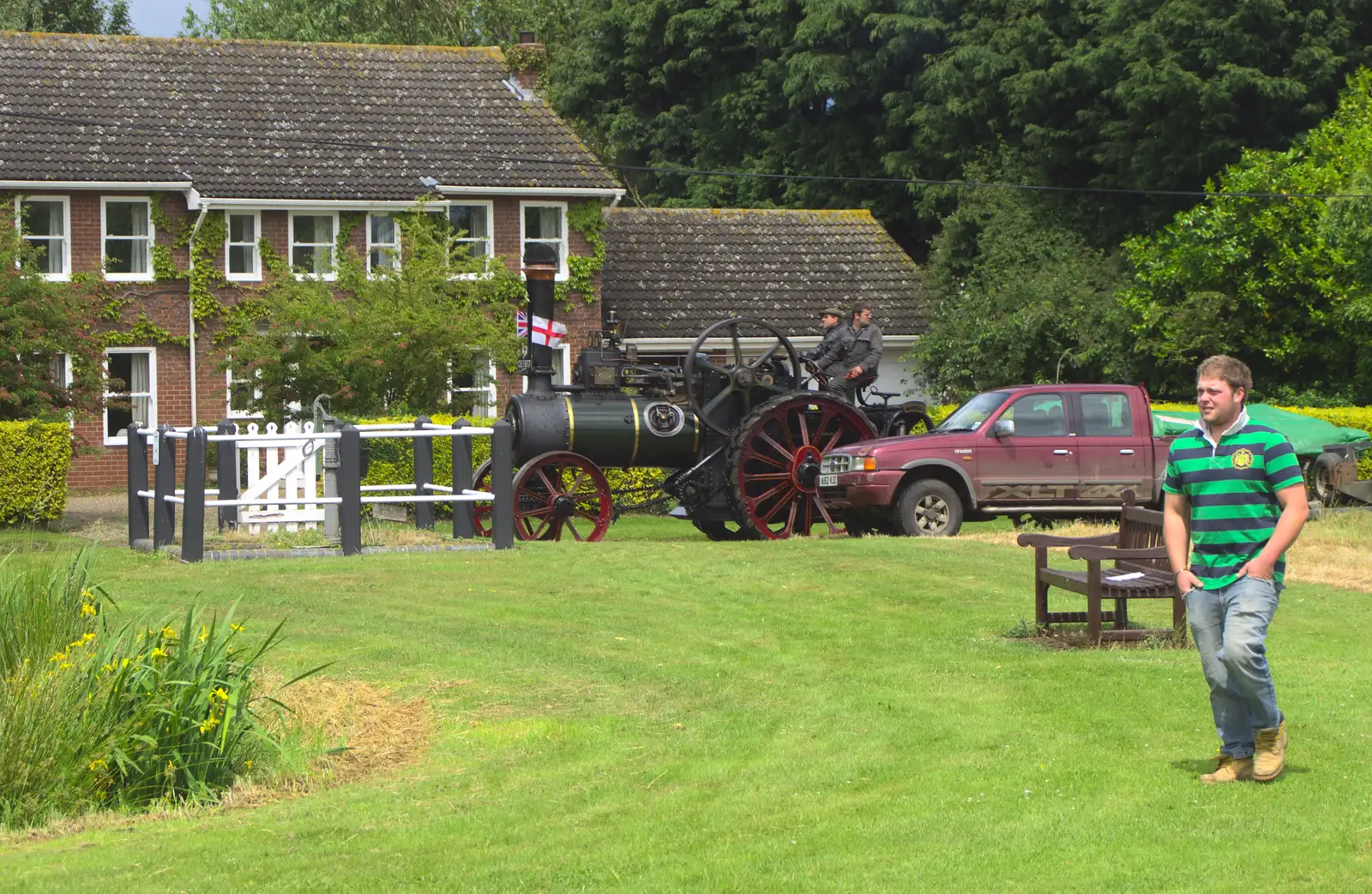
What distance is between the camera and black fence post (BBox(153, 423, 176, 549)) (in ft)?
55.1

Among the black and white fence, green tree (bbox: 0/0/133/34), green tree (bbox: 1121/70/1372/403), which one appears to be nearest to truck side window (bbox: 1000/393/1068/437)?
the black and white fence

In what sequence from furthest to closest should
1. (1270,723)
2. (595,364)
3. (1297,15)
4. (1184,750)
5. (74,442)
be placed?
(1297,15) < (74,442) < (595,364) < (1184,750) < (1270,723)

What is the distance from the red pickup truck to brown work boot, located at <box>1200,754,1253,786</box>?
1180 centimetres

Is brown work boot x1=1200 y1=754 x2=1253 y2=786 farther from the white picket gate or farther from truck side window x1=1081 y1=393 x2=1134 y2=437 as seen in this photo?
truck side window x1=1081 y1=393 x2=1134 y2=437

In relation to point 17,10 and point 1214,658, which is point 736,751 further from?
point 17,10

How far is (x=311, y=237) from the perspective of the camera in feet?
114

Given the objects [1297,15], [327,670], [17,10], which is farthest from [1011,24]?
[327,670]

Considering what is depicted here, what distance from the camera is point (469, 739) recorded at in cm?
904

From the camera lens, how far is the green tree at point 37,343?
24062 millimetres

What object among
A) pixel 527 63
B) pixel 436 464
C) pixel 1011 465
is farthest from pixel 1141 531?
pixel 527 63

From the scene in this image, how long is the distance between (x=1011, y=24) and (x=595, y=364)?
24852 mm

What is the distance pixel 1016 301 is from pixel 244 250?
49.2 ft

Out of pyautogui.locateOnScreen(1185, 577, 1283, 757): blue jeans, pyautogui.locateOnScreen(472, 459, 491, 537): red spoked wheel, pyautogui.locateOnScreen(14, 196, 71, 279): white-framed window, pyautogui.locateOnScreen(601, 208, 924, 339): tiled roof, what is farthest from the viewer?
pyautogui.locateOnScreen(601, 208, 924, 339): tiled roof

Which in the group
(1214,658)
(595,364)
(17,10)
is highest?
(17,10)
